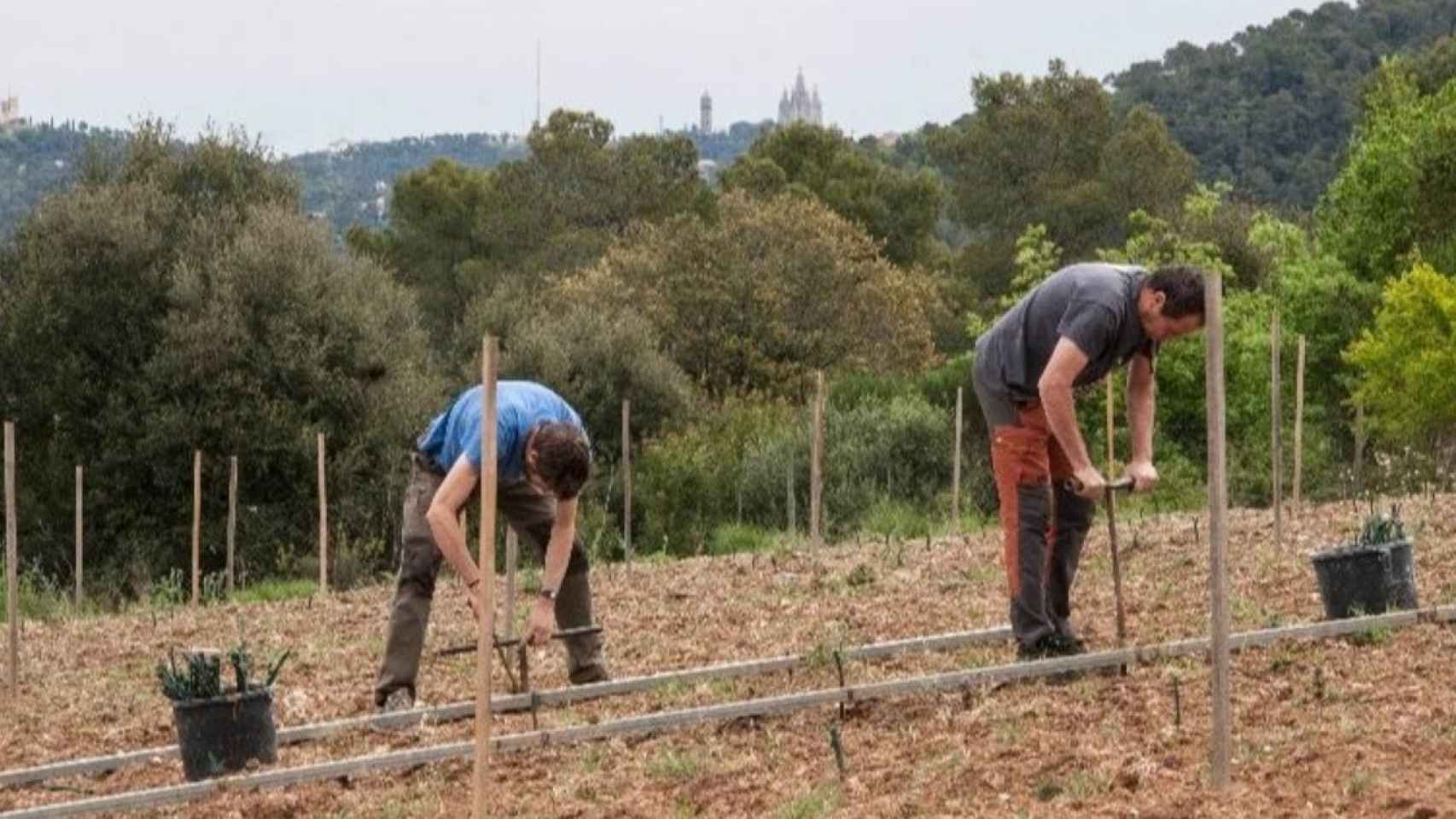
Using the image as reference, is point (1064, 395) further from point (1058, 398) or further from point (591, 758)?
point (591, 758)

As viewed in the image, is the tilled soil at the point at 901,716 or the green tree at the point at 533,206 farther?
the green tree at the point at 533,206

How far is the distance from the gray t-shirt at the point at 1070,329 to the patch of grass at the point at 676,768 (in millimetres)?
1715

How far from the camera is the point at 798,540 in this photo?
16.8 m

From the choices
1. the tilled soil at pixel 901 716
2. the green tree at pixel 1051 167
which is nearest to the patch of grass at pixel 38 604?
the tilled soil at pixel 901 716

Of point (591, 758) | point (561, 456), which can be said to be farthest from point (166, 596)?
point (561, 456)

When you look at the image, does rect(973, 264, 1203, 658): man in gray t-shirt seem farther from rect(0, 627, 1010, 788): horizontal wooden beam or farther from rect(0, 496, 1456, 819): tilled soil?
rect(0, 627, 1010, 788): horizontal wooden beam

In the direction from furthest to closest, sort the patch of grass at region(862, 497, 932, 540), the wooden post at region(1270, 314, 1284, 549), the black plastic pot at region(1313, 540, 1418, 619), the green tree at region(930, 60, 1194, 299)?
the green tree at region(930, 60, 1194, 299)
the patch of grass at region(862, 497, 932, 540)
the wooden post at region(1270, 314, 1284, 549)
the black plastic pot at region(1313, 540, 1418, 619)

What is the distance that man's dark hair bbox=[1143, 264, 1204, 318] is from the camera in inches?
277

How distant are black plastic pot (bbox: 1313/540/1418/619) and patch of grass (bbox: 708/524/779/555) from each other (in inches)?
364

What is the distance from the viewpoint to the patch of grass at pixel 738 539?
18.4m

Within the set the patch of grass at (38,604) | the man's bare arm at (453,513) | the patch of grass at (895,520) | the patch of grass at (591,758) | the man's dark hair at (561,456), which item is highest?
the man's dark hair at (561,456)

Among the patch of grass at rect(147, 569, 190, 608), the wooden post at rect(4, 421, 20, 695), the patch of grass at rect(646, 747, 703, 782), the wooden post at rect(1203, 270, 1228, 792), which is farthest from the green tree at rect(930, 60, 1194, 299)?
the wooden post at rect(1203, 270, 1228, 792)

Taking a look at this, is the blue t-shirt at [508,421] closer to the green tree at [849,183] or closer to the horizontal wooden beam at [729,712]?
the horizontal wooden beam at [729,712]

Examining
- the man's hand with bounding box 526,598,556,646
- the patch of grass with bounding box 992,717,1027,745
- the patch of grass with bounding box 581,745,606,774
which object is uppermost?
the man's hand with bounding box 526,598,556,646
